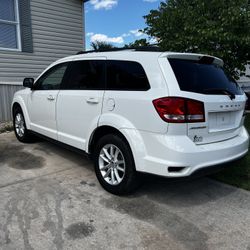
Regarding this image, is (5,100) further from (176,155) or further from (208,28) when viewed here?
(176,155)

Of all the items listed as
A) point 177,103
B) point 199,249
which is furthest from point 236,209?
point 177,103

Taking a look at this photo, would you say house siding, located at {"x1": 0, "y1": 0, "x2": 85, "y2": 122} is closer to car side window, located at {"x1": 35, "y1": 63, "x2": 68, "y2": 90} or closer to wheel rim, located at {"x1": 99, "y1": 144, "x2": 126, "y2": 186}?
car side window, located at {"x1": 35, "y1": 63, "x2": 68, "y2": 90}

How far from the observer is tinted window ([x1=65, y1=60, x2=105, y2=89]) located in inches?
155

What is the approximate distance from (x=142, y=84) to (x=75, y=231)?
5.64 feet

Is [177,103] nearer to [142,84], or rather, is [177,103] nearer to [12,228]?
[142,84]

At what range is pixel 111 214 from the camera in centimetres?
326

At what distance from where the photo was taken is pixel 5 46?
848cm

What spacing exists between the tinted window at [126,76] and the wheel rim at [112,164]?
0.76 m

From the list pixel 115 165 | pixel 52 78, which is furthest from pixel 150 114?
pixel 52 78

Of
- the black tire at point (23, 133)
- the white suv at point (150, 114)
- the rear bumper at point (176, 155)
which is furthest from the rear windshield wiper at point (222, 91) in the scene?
the black tire at point (23, 133)

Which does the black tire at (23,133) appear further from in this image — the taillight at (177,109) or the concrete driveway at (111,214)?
the taillight at (177,109)

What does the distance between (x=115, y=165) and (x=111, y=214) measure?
2.11 ft

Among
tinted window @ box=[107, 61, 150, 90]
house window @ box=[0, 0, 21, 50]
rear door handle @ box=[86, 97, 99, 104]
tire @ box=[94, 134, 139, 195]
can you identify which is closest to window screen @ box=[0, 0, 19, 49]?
house window @ box=[0, 0, 21, 50]

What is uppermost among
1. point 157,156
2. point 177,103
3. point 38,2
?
point 38,2
